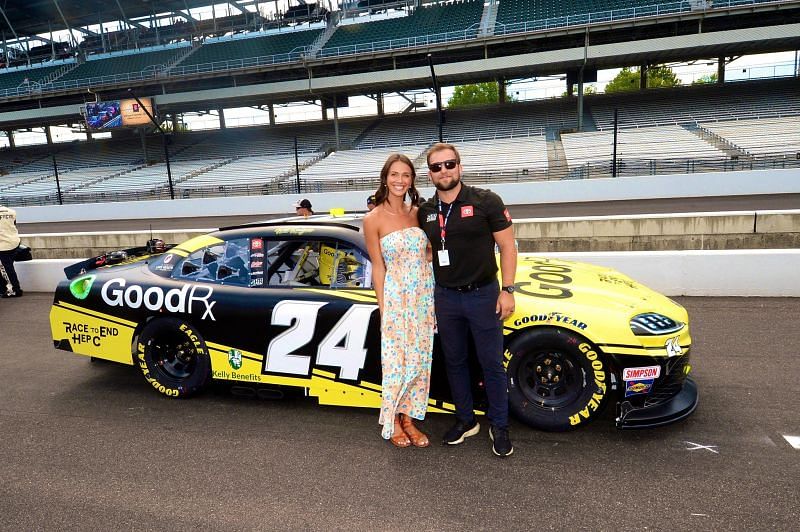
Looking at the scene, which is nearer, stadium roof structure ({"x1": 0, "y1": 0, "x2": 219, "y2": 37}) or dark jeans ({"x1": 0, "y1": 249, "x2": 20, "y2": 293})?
dark jeans ({"x1": 0, "y1": 249, "x2": 20, "y2": 293})

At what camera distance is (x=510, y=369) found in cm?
336

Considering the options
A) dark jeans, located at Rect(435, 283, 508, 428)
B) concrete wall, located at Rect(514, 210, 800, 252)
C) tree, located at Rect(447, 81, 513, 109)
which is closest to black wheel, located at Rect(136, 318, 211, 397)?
dark jeans, located at Rect(435, 283, 508, 428)

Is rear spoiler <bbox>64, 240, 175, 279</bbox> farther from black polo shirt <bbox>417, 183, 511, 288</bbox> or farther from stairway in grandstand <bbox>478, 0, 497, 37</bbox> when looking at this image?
stairway in grandstand <bbox>478, 0, 497, 37</bbox>

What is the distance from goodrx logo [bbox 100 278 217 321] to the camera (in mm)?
4027

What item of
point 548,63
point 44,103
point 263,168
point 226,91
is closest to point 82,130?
point 44,103

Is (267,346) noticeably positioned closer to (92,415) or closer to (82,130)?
A: (92,415)

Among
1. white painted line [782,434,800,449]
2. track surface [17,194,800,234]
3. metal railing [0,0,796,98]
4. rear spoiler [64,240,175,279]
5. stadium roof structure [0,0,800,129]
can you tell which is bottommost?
track surface [17,194,800,234]

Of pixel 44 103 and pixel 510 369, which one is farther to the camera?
pixel 44 103

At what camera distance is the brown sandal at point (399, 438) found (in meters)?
3.34

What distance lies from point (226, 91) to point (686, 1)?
2594cm

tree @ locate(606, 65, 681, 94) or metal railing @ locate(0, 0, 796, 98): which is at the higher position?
tree @ locate(606, 65, 681, 94)

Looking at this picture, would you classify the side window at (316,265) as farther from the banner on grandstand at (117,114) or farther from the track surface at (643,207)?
the banner on grandstand at (117,114)

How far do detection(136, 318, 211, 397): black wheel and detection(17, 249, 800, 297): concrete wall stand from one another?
155 inches

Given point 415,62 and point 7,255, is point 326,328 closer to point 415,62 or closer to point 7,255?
point 7,255
